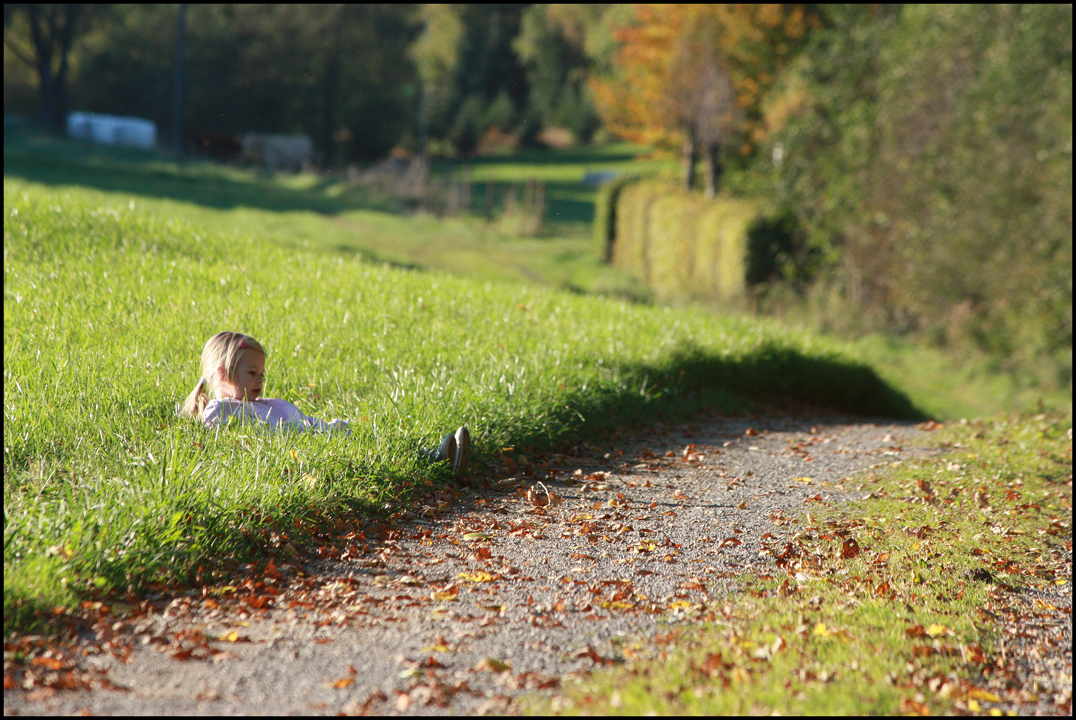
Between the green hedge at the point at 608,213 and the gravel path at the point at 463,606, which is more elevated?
the green hedge at the point at 608,213

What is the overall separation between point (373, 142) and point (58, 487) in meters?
45.6

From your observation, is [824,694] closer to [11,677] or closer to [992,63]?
[11,677]

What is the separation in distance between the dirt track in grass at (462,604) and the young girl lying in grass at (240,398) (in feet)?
1.06

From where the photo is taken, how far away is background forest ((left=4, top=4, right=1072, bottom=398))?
11461mm

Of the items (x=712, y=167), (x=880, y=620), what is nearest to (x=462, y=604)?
(x=880, y=620)

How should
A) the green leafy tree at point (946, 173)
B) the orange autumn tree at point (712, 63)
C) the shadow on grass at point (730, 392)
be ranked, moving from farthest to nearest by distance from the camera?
1. the orange autumn tree at point (712, 63)
2. the green leafy tree at point (946, 173)
3. the shadow on grass at point (730, 392)

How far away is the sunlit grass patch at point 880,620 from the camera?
108 inches

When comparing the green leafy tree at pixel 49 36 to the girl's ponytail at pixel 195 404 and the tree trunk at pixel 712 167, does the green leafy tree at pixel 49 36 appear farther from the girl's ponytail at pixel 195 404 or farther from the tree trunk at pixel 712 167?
the girl's ponytail at pixel 195 404

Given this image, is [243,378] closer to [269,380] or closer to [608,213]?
[269,380]

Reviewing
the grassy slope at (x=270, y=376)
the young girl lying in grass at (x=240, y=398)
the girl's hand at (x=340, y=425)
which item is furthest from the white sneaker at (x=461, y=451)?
the girl's hand at (x=340, y=425)

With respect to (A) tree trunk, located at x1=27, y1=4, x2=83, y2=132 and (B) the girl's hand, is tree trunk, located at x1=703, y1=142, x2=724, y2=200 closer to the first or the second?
(B) the girl's hand

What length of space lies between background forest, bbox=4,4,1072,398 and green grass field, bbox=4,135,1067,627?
1.61 m

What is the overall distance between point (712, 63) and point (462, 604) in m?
18.9

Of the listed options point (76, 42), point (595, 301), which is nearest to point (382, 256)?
point (595, 301)
